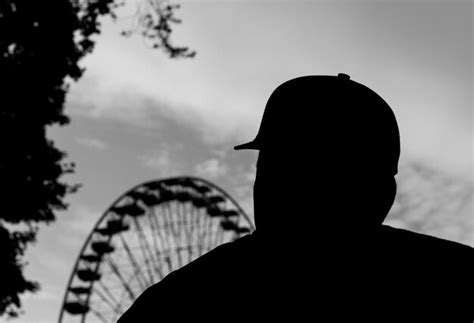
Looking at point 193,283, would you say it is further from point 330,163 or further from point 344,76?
point 344,76

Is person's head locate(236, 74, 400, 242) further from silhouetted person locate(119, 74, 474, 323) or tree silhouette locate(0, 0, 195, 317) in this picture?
tree silhouette locate(0, 0, 195, 317)

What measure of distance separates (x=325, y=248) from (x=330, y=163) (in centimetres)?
19

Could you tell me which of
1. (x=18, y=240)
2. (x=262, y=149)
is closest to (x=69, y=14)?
(x=18, y=240)

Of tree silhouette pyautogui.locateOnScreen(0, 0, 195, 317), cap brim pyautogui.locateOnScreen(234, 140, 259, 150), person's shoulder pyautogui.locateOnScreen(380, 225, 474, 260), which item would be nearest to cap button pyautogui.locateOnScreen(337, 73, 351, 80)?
cap brim pyautogui.locateOnScreen(234, 140, 259, 150)

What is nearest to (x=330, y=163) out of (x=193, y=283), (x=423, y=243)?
(x=423, y=243)

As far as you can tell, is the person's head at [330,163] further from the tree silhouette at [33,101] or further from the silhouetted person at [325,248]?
the tree silhouette at [33,101]

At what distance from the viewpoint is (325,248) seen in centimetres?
138

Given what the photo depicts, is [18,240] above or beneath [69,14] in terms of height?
beneath

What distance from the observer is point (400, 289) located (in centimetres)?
135

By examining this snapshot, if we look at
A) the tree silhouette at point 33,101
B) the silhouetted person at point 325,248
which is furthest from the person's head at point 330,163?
the tree silhouette at point 33,101

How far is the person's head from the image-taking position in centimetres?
139

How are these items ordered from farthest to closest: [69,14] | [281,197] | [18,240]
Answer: [18,240]
[69,14]
[281,197]

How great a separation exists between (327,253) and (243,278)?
19 cm

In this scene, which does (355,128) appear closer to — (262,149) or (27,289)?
(262,149)
